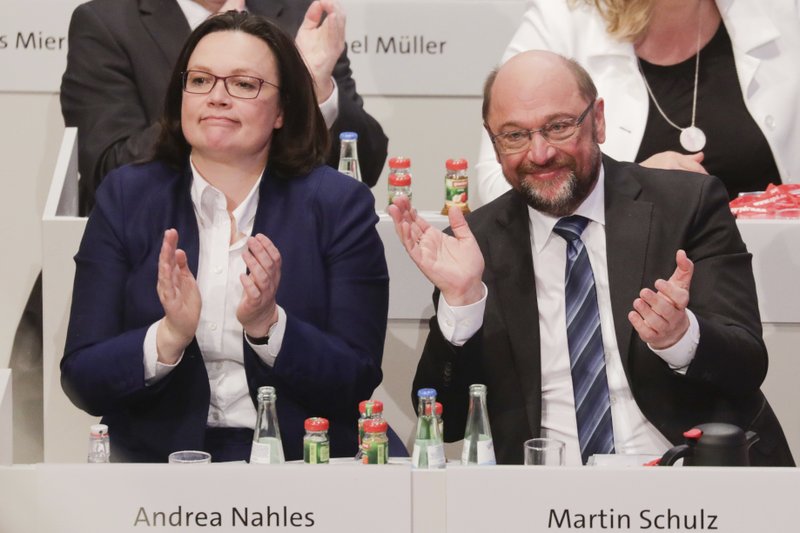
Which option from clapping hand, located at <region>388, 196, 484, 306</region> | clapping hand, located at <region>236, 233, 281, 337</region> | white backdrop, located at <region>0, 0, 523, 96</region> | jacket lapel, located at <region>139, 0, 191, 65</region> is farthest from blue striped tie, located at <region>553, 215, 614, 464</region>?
white backdrop, located at <region>0, 0, 523, 96</region>

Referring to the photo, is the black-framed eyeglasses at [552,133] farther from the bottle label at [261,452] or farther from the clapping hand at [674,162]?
the bottle label at [261,452]

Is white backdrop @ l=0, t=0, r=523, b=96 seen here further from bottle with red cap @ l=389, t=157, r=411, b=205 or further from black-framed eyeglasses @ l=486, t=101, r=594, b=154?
black-framed eyeglasses @ l=486, t=101, r=594, b=154

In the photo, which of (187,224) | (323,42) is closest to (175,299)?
(187,224)

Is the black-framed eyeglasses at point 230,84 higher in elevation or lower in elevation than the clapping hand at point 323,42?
lower

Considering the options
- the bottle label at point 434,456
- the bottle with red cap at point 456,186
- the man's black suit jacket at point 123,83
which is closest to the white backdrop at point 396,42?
the man's black suit jacket at point 123,83

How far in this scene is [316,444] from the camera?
217 cm

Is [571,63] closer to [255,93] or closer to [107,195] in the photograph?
[255,93]

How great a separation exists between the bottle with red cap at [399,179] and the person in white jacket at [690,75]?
1.45 ft

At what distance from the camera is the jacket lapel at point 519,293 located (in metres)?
2.64

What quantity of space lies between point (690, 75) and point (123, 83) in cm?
141

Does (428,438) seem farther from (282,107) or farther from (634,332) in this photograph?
(282,107)

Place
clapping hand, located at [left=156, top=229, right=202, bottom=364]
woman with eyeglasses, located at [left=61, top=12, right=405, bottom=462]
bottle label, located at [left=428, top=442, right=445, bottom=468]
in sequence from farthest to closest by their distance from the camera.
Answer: woman with eyeglasses, located at [left=61, top=12, right=405, bottom=462]
clapping hand, located at [left=156, top=229, right=202, bottom=364]
bottle label, located at [left=428, top=442, right=445, bottom=468]

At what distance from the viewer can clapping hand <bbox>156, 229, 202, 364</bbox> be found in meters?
2.45

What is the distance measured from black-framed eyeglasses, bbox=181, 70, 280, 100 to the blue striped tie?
2.27 ft
